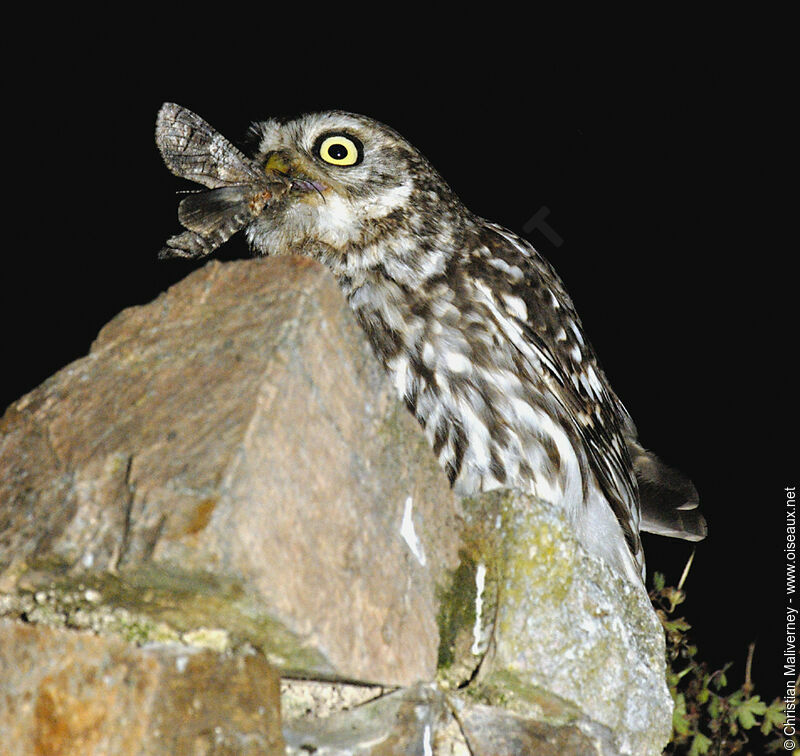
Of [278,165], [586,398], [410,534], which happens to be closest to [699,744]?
[586,398]

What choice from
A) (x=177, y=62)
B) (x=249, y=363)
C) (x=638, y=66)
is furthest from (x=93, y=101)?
(x=249, y=363)

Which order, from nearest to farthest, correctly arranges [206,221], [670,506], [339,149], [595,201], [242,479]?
1. [242,479]
2. [206,221]
3. [339,149]
4. [670,506]
5. [595,201]

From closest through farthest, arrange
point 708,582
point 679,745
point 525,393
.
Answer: point 525,393 < point 679,745 < point 708,582

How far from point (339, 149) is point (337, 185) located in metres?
0.16

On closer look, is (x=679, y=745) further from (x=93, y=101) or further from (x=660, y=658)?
(x=93, y=101)

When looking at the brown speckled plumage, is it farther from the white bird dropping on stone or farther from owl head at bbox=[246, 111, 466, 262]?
the white bird dropping on stone

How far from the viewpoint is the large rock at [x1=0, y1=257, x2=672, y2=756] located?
1.21 m

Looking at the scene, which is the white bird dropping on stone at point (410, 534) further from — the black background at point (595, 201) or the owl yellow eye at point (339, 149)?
the black background at point (595, 201)

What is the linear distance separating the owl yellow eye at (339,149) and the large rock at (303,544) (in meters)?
1.23

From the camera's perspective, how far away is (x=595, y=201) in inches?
197

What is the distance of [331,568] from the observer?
1.29 m

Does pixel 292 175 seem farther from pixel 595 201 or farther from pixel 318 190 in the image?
pixel 595 201

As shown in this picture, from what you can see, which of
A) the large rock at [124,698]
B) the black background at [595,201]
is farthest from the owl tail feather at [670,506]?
the black background at [595,201]

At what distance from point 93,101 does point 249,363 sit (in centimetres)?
359
